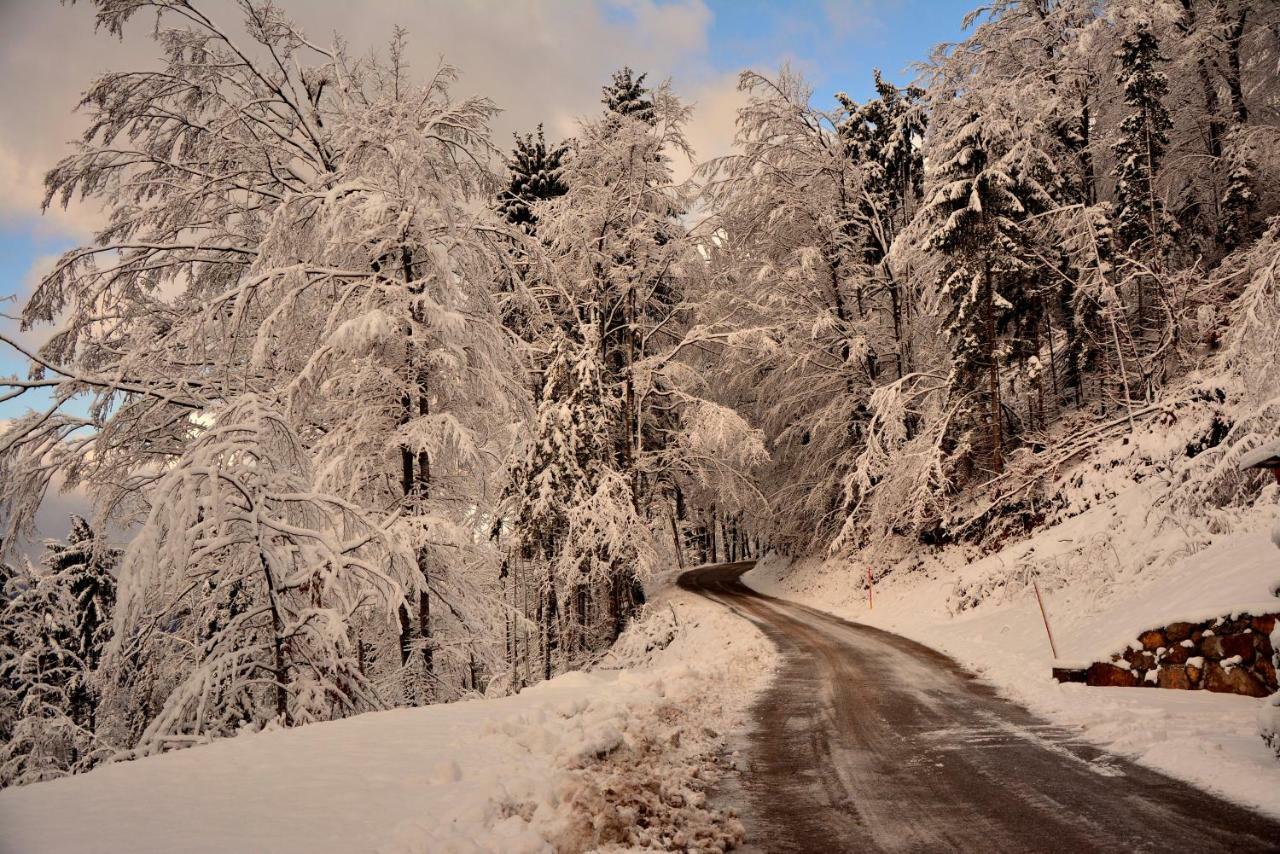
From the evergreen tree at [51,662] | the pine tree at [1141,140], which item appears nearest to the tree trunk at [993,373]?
the pine tree at [1141,140]

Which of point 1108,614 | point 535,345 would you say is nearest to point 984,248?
point 1108,614

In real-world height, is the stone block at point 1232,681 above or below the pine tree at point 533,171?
below

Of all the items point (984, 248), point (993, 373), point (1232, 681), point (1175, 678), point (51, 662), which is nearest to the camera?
point (1232, 681)

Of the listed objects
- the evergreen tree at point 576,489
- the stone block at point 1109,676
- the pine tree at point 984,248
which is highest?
the pine tree at point 984,248

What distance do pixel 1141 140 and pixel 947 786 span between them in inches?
1079

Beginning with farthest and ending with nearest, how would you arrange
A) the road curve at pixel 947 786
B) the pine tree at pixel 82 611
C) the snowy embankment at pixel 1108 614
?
the pine tree at pixel 82 611 < the snowy embankment at pixel 1108 614 < the road curve at pixel 947 786

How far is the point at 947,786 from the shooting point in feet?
19.0

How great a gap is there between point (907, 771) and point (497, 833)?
3.99m

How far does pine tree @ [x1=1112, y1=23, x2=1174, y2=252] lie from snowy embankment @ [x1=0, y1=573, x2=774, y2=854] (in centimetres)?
2478

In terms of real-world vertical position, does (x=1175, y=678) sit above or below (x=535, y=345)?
Answer: below

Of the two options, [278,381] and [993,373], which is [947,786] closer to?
[278,381]

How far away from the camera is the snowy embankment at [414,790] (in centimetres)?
368

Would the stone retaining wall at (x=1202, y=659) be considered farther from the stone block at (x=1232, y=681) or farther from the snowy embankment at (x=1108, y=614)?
the snowy embankment at (x=1108, y=614)

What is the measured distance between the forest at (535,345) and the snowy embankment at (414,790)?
165 centimetres
